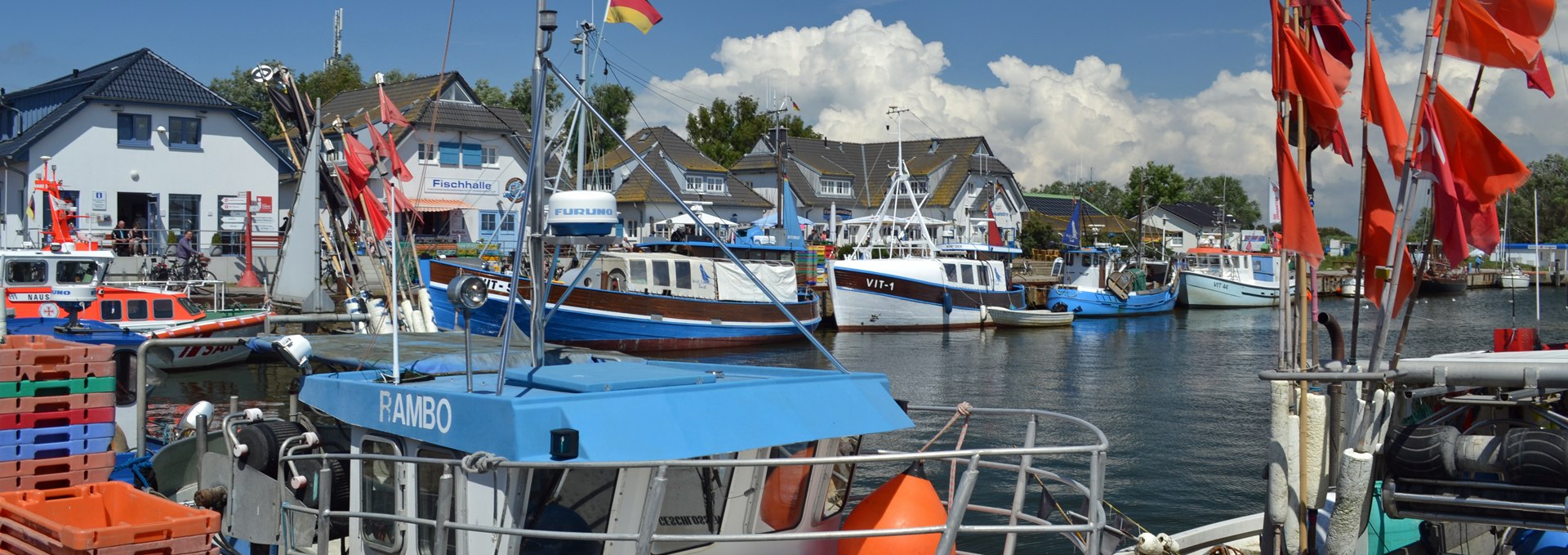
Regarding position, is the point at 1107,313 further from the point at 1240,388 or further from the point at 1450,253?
the point at 1450,253

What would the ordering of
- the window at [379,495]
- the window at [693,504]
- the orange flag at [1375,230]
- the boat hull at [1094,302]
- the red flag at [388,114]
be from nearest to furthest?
the window at [693,504], the window at [379,495], the orange flag at [1375,230], the red flag at [388,114], the boat hull at [1094,302]

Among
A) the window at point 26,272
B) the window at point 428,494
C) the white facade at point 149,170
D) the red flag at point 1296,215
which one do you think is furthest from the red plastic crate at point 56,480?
the white facade at point 149,170

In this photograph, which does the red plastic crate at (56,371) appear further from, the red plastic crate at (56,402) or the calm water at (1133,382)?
the calm water at (1133,382)

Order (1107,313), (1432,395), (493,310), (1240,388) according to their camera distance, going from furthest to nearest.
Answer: (1107,313), (493,310), (1240,388), (1432,395)

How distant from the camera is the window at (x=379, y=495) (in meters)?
7.04

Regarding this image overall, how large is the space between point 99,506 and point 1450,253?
9024 millimetres

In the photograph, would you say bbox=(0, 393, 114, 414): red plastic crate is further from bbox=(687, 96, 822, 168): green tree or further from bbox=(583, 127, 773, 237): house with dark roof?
bbox=(687, 96, 822, 168): green tree

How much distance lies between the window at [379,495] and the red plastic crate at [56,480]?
3.02 metres

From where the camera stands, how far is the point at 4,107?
148 feet

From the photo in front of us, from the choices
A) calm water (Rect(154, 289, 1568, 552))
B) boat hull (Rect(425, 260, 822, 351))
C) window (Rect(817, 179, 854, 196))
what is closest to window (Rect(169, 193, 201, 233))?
boat hull (Rect(425, 260, 822, 351))

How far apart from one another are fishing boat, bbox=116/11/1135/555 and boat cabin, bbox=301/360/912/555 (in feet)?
0.04

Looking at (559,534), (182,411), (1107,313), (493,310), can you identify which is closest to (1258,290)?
(1107,313)

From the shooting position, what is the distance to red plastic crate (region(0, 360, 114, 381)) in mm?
8805

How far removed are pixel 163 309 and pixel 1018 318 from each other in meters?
30.5
